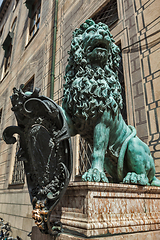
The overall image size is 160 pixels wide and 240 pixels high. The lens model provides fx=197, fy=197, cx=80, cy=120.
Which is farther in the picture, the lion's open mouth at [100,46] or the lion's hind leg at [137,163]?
the lion's open mouth at [100,46]

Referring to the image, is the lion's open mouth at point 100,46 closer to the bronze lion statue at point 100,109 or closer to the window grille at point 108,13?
the bronze lion statue at point 100,109

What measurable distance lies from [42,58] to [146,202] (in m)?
7.13

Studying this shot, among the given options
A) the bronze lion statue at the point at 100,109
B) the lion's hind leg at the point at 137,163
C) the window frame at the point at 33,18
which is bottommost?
the lion's hind leg at the point at 137,163

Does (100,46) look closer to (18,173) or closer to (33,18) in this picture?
(18,173)

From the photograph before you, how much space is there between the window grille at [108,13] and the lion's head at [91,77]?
10.7ft

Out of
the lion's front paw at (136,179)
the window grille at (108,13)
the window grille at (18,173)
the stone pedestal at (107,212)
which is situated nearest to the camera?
the stone pedestal at (107,212)

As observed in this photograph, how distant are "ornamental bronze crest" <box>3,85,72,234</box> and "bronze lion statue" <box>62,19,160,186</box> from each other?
0.66 ft

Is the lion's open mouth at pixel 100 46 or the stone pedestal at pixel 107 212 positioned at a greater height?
the lion's open mouth at pixel 100 46

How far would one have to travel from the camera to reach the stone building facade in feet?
10.7

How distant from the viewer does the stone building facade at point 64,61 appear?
3.25 metres

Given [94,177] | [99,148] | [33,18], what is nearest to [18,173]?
[99,148]

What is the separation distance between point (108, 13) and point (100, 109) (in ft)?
13.7

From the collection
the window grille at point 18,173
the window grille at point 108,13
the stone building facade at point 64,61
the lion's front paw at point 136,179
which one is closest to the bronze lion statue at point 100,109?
the lion's front paw at point 136,179

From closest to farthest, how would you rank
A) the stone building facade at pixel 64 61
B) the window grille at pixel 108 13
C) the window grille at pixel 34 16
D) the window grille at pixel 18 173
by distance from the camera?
the stone building facade at pixel 64 61, the window grille at pixel 108 13, the window grille at pixel 18 173, the window grille at pixel 34 16
